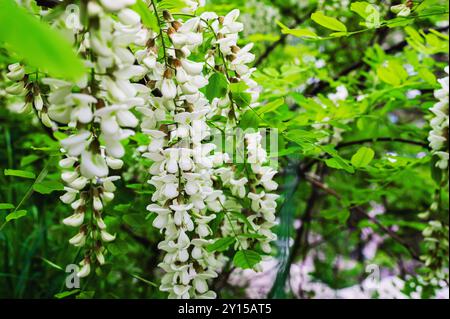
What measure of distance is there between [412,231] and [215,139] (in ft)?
14.1

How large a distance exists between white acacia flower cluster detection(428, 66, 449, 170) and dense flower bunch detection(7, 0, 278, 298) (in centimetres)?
68

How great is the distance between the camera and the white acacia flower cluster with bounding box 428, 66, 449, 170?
5.40ft

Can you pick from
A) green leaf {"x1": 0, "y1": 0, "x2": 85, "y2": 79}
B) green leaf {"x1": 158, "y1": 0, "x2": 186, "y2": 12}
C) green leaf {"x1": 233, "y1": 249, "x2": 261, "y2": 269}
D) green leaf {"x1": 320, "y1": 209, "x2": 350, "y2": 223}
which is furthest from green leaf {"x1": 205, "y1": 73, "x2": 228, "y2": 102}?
green leaf {"x1": 320, "y1": 209, "x2": 350, "y2": 223}

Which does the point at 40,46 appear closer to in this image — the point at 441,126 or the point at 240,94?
the point at 240,94

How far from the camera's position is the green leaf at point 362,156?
54.5 inches

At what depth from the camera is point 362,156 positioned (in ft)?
4.58

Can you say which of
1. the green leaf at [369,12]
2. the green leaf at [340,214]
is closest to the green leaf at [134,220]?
the green leaf at [369,12]

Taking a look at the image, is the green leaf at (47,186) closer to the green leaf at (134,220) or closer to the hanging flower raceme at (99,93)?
the green leaf at (134,220)

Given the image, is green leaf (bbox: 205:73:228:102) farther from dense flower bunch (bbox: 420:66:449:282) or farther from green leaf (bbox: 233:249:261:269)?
dense flower bunch (bbox: 420:66:449:282)

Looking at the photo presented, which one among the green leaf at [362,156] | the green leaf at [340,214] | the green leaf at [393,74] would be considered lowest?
the green leaf at [340,214]

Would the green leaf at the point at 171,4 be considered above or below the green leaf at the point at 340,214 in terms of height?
above

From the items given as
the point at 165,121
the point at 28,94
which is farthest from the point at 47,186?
the point at 165,121

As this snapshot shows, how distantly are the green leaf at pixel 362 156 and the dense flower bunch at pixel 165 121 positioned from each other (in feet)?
0.84

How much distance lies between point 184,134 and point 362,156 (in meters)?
0.61
